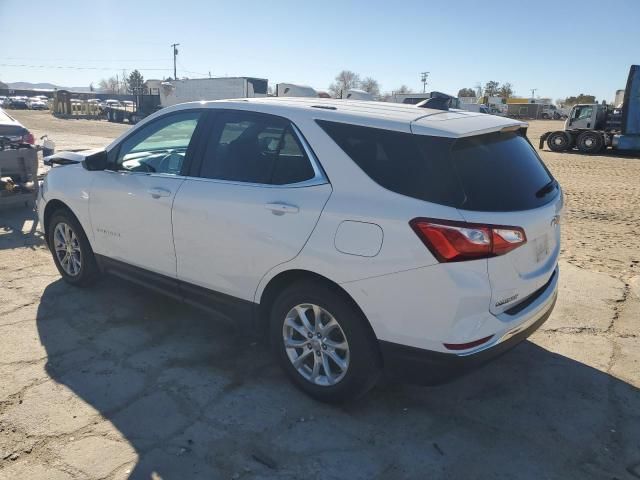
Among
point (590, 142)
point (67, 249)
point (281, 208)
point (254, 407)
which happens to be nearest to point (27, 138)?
point (67, 249)

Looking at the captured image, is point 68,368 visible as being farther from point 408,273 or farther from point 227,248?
point 408,273

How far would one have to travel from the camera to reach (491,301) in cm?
262

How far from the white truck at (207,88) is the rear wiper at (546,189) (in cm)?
3465

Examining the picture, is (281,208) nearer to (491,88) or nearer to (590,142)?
(590,142)

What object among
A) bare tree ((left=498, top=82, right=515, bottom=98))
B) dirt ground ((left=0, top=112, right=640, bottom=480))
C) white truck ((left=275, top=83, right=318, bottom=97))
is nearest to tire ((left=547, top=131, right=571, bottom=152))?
white truck ((left=275, top=83, right=318, bottom=97))

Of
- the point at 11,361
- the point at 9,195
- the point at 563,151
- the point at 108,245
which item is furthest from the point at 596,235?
the point at 563,151

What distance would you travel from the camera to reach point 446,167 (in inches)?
104

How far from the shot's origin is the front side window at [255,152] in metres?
3.15

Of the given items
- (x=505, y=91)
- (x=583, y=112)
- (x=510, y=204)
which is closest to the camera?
(x=510, y=204)

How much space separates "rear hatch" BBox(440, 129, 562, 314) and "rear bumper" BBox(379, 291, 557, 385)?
240 mm

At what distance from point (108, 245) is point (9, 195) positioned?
13.7 ft

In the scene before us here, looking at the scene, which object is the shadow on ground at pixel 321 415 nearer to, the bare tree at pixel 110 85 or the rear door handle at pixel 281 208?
the rear door handle at pixel 281 208

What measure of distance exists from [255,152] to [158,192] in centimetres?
87

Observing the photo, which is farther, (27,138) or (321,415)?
(27,138)
